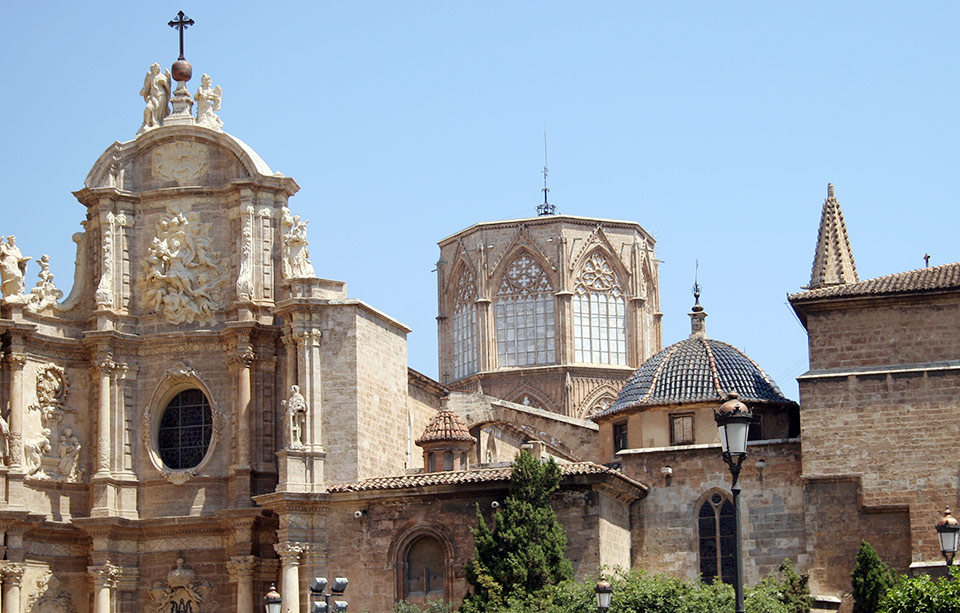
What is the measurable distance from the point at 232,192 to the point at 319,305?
429 centimetres

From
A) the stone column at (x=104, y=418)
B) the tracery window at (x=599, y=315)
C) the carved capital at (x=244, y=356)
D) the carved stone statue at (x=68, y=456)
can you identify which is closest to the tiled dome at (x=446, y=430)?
the carved capital at (x=244, y=356)

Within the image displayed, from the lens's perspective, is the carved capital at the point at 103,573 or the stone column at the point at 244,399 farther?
Result: the stone column at the point at 244,399

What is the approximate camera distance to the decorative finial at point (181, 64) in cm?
4669

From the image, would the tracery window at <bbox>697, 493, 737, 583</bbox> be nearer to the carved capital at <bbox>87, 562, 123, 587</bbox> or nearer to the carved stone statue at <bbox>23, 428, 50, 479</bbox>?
the carved capital at <bbox>87, 562, 123, 587</bbox>

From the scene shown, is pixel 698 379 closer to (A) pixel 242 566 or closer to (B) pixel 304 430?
(B) pixel 304 430

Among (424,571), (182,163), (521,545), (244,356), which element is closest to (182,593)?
(244,356)

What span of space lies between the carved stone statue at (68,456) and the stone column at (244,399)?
3926mm

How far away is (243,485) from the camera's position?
141ft

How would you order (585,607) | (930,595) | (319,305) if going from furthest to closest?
(319,305), (585,607), (930,595)

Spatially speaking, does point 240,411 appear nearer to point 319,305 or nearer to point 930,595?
point 319,305

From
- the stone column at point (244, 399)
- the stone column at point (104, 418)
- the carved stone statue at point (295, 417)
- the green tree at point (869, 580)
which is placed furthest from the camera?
the stone column at point (104, 418)

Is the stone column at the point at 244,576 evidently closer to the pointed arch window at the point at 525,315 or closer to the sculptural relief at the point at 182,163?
the sculptural relief at the point at 182,163

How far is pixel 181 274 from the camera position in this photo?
44938 mm

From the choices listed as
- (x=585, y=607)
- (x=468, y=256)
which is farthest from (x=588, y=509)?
(x=468, y=256)
